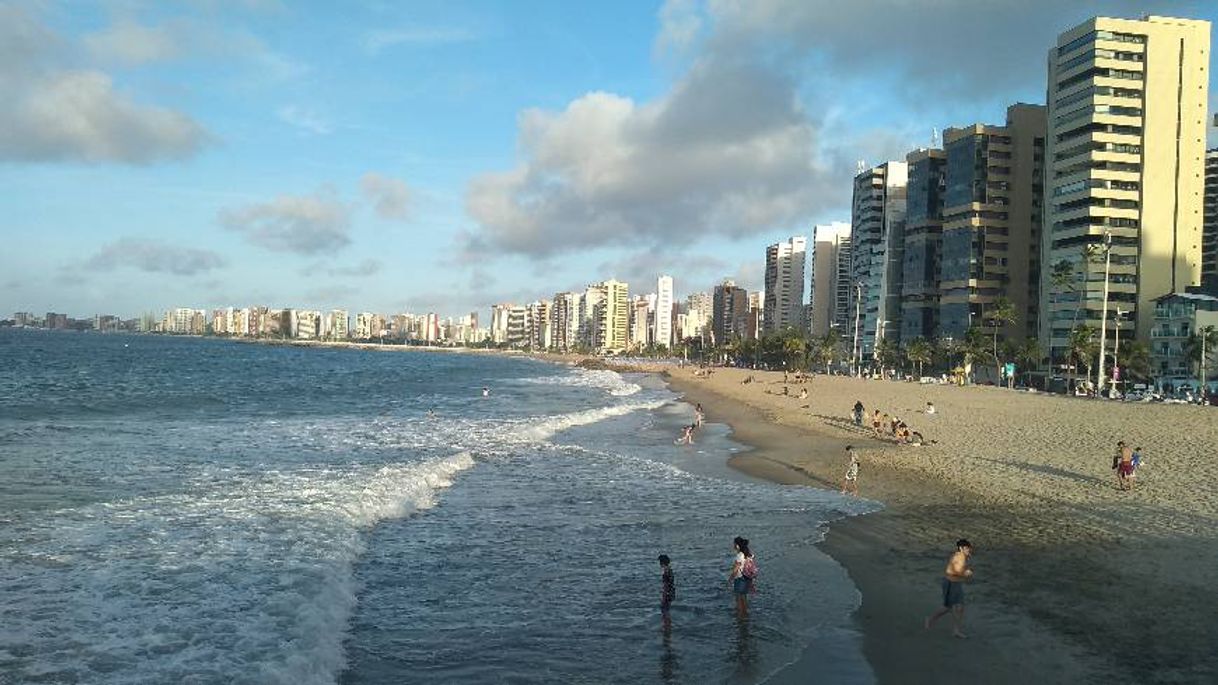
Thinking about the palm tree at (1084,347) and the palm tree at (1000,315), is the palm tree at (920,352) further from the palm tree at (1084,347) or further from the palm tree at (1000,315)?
the palm tree at (1084,347)

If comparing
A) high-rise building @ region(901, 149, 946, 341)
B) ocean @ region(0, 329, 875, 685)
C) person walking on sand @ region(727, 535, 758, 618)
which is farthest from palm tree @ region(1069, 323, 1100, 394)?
person walking on sand @ region(727, 535, 758, 618)

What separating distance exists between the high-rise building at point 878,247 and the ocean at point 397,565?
12939cm

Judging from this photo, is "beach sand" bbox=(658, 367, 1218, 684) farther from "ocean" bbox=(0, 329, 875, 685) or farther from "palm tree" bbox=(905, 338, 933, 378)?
"palm tree" bbox=(905, 338, 933, 378)

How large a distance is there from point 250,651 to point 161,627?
5.84ft

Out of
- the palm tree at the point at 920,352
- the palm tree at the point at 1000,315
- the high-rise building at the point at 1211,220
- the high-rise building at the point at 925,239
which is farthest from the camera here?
the high-rise building at the point at 925,239

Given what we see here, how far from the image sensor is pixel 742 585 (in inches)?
493

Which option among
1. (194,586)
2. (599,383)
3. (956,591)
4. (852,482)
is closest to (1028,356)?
(599,383)

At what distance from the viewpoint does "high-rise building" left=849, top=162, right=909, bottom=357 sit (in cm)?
15338

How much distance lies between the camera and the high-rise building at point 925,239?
136 metres

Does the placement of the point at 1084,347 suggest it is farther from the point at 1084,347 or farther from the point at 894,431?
the point at 894,431

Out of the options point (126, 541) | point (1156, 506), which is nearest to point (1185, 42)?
point (1156, 506)

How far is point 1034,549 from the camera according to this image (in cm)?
1588

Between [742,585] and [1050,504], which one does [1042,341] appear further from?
[742,585]

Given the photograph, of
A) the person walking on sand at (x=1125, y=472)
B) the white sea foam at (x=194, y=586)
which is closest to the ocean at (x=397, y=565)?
the white sea foam at (x=194, y=586)
